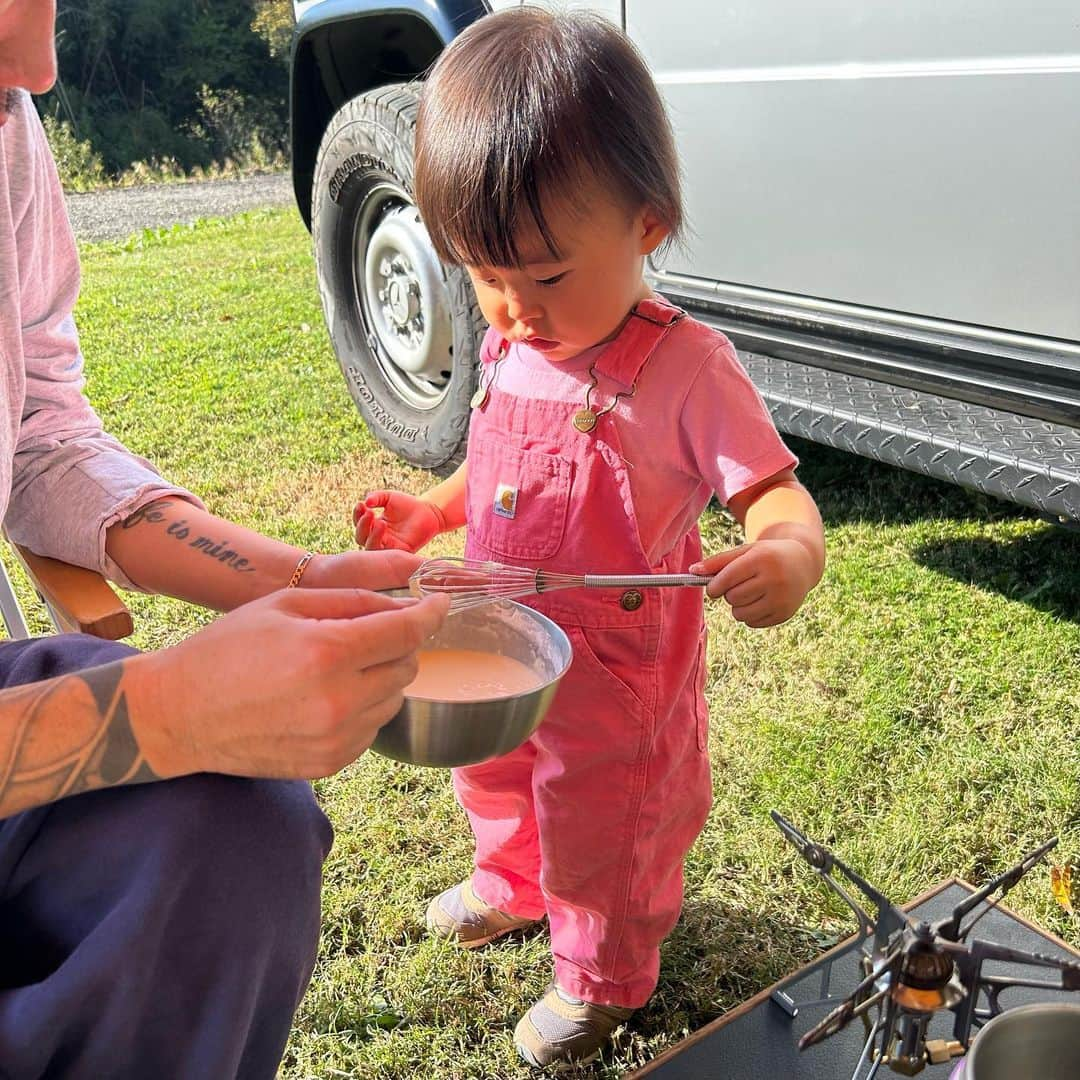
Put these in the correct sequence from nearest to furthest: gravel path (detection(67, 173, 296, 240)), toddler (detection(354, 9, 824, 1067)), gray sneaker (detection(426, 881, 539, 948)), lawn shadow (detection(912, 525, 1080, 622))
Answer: toddler (detection(354, 9, 824, 1067)) < gray sneaker (detection(426, 881, 539, 948)) < lawn shadow (detection(912, 525, 1080, 622)) < gravel path (detection(67, 173, 296, 240))

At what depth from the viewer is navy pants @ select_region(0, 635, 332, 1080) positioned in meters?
1.02

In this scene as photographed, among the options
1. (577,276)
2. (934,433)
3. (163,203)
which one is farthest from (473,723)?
(163,203)

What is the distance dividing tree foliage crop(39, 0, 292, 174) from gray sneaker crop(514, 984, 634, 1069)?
77.5 ft

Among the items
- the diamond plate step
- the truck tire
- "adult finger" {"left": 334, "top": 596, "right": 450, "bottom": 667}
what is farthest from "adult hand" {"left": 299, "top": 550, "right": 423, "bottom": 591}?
the truck tire

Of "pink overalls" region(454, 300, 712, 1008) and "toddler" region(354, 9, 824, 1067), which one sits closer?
"toddler" region(354, 9, 824, 1067)

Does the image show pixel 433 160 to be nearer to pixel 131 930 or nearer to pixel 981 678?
pixel 131 930

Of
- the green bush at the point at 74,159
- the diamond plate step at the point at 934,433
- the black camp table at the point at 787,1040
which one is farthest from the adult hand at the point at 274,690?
the green bush at the point at 74,159

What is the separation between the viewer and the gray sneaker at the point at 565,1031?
175cm

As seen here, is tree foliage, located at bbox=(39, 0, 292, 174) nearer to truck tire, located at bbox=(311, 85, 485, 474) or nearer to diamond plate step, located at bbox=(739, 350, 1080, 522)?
truck tire, located at bbox=(311, 85, 485, 474)

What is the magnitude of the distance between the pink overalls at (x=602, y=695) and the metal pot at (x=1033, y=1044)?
2.17 ft

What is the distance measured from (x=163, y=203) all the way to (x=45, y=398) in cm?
1321

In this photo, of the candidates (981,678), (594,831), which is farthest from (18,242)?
(981,678)

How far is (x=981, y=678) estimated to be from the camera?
2.58 metres

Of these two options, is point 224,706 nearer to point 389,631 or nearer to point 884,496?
point 389,631
